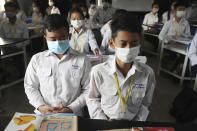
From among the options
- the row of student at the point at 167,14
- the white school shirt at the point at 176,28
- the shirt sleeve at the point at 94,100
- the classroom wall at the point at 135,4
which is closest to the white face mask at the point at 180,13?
the row of student at the point at 167,14

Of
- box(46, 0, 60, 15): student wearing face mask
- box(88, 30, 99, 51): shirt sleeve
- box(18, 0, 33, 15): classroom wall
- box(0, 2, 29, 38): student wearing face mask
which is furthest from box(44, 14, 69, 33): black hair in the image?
box(18, 0, 33, 15): classroom wall

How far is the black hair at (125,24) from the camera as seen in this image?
105cm

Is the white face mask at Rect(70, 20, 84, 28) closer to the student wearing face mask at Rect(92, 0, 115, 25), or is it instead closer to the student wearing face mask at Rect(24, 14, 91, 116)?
the student wearing face mask at Rect(24, 14, 91, 116)

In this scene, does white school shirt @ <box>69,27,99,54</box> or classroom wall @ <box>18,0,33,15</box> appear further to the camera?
classroom wall @ <box>18,0,33,15</box>

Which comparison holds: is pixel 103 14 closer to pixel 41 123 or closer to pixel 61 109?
pixel 61 109

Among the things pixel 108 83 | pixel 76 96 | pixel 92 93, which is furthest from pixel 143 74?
pixel 76 96

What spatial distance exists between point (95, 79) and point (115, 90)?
156 mm

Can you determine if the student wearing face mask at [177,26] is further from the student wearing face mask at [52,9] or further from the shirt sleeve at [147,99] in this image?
the student wearing face mask at [52,9]

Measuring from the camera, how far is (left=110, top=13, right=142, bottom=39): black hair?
1.05 meters

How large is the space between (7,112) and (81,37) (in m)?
1.51

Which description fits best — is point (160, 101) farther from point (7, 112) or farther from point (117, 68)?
point (7, 112)

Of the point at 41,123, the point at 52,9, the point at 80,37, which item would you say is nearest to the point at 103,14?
the point at 52,9

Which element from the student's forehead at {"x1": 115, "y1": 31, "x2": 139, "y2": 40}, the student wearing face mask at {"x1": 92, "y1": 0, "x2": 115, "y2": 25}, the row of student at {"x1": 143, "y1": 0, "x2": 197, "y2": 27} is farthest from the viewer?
the student wearing face mask at {"x1": 92, "y1": 0, "x2": 115, "y2": 25}

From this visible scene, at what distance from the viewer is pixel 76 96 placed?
1363 millimetres
